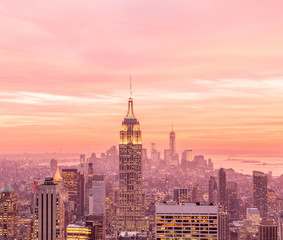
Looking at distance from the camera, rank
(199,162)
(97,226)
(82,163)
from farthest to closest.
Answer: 1. (199,162)
2. (82,163)
3. (97,226)

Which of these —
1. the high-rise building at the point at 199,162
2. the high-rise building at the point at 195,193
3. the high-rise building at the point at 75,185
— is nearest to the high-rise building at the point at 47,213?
the high-rise building at the point at 75,185

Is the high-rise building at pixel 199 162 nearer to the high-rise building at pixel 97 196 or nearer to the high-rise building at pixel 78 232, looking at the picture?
the high-rise building at pixel 97 196

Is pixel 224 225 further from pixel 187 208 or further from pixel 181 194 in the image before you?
pixel 187 208

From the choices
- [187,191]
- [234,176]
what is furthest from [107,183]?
[234,176]

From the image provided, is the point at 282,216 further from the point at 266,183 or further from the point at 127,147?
the point at 127,147

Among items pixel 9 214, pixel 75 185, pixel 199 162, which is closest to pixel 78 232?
pixel 9 214

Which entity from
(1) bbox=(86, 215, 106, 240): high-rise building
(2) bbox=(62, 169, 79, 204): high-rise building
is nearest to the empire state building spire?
(2) bbox=(62, 169, 79, 204): high-rise building

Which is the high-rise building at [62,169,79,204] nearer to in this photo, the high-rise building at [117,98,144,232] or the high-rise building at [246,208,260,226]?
the high-rise building at [117,98,144,232]
